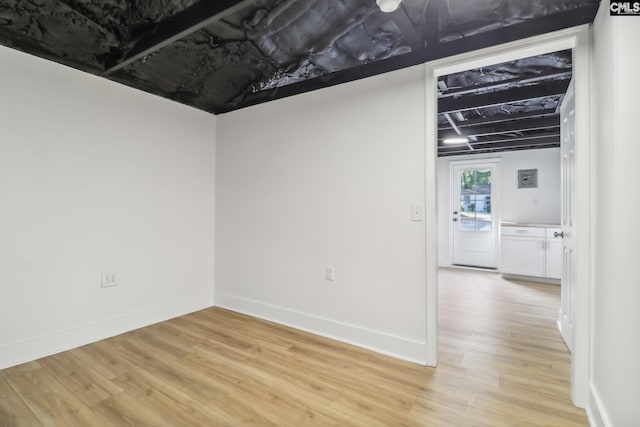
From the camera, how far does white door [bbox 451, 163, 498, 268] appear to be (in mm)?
5969

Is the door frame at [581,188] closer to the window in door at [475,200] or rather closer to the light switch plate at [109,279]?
the light switch plate at [109,279]

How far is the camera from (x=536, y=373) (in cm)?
213

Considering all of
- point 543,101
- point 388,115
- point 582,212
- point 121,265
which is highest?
point 543,101

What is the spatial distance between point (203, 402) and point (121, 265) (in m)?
1.67

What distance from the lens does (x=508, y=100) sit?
→ 10.3 feet

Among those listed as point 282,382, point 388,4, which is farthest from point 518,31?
point 282,382

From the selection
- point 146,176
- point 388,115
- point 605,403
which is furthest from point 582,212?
point 146,176

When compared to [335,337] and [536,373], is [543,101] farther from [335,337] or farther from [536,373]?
[335,337]

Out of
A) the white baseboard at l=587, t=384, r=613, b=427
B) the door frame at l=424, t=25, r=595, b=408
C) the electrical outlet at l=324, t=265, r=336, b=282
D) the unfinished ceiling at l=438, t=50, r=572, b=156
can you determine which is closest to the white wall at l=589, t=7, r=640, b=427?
the white baseboard at l=587, t=384, r=613, b=427

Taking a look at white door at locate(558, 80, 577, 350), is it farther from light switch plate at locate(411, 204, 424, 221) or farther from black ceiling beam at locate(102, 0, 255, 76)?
black ceiling beam at locate(102, 0, 255, 76)

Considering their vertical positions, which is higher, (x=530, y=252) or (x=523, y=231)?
(x=523, y=231)

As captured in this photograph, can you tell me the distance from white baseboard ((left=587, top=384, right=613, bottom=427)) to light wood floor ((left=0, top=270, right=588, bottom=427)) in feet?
0.18

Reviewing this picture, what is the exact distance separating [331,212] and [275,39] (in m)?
1.47

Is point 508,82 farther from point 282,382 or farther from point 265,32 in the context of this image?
point 282,382
